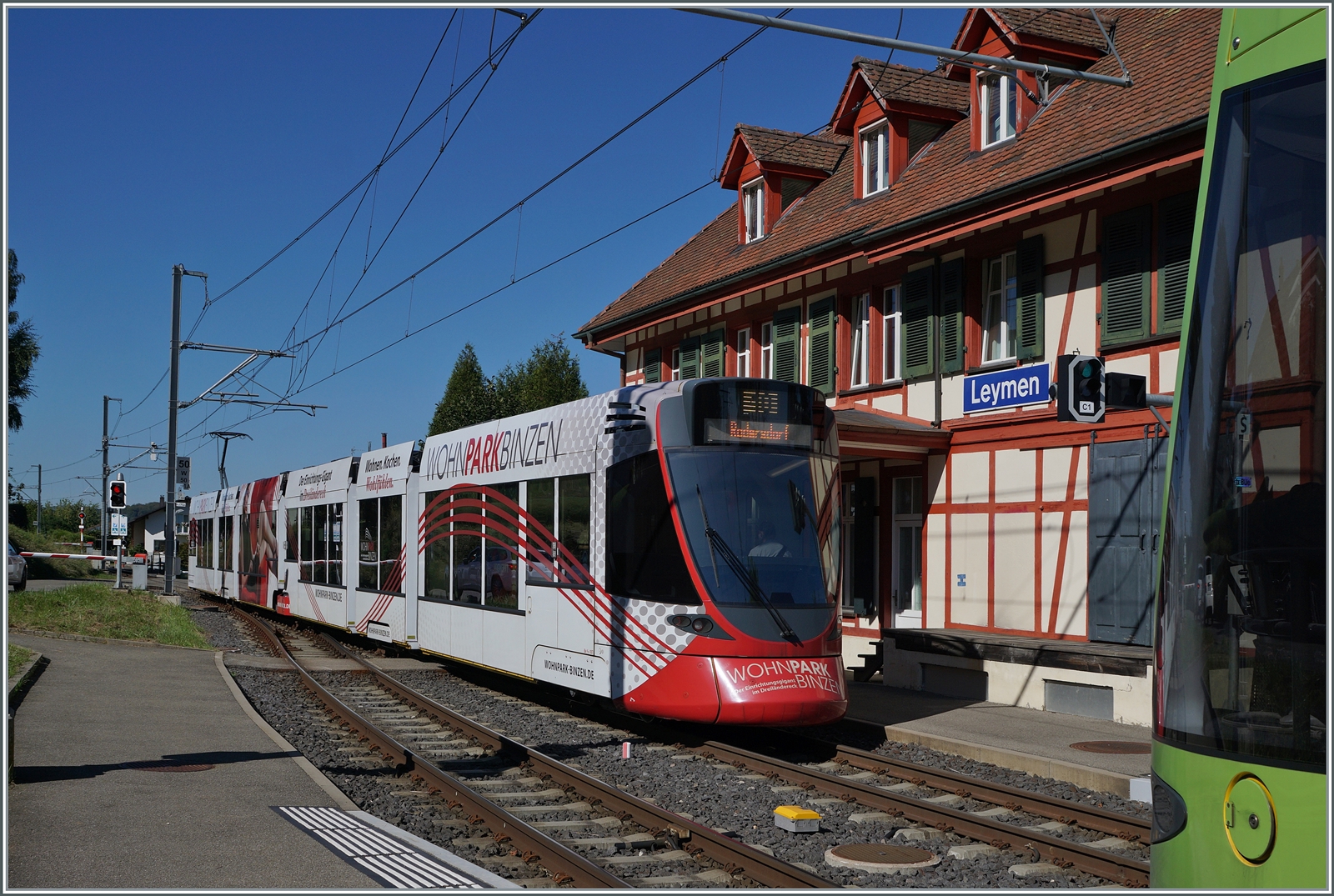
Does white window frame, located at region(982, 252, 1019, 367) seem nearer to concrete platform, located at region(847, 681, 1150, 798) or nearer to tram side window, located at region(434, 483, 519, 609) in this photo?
concrete platform, located at region(847, 681, 1150, 798)

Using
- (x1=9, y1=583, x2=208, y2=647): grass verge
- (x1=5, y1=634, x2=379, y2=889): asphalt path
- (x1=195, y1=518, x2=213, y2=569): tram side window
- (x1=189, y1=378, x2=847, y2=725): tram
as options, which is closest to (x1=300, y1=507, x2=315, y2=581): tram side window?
(x1=9, y1=583, x2=208, y2=647): grass verge

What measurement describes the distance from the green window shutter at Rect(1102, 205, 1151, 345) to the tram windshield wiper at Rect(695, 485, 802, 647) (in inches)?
253

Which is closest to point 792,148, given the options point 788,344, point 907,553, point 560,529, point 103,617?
point 788,344

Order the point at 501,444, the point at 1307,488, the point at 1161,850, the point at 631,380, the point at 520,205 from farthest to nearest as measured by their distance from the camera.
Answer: the point at 631,380 < the point at 520,205 < the point at 501,444 < the point at 1161,850 < the point at 1307,488

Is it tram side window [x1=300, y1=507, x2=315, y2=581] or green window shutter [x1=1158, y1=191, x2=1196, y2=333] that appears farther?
tram side window [x1=300, y1=507, x2=315, y2=581]

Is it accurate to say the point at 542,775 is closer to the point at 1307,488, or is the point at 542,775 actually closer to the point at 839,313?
the point at 1307,488

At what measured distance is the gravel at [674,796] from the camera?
693 centimetres

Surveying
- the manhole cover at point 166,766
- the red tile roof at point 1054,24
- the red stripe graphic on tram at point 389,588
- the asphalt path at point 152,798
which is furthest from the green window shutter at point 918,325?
the manhole cover at point 166,766

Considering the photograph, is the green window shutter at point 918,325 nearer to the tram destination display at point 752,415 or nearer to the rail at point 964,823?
the tram destination display at point 752,415

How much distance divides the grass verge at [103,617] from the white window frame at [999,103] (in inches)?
587

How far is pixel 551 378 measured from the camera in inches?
2881

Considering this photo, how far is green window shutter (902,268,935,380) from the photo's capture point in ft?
56.7

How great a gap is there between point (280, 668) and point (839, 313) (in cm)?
1018

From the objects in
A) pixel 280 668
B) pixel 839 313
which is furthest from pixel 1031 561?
pixel 280 668
